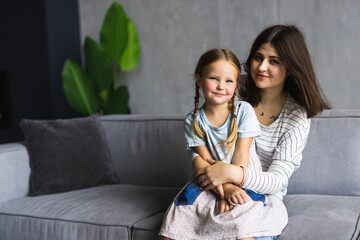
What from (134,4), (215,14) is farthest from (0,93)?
(215,14)

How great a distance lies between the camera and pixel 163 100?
3.54 metres

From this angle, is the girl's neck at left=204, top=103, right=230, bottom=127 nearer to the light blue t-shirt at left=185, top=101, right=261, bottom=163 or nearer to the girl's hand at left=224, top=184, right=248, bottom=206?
the light blue t-shirt at left=185, top=101, right=261, bottom=163

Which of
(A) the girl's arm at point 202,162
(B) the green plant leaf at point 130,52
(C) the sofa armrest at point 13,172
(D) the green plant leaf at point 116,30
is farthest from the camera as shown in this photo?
(B) the green plant leaf at point 130,52

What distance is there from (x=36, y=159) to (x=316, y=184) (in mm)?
1538

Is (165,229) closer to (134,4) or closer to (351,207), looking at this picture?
(351,207)

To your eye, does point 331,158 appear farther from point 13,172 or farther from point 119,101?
point 119,101

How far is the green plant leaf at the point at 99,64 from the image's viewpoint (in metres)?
3.43

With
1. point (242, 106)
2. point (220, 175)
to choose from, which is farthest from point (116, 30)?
point (220, 175)

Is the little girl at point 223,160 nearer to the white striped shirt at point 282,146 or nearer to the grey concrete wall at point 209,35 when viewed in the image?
the white striped shirt at point 282,146

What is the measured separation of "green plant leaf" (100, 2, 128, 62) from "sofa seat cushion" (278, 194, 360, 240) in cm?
201

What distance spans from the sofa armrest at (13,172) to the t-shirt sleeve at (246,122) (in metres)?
1.37

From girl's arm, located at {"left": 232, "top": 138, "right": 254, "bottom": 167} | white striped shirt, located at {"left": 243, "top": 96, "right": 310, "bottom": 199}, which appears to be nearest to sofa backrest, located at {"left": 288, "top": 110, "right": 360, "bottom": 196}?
white striped shirt, located at {"left": 243, "top": 96, "right": 310, "bottom": 199}

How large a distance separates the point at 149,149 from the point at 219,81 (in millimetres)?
971

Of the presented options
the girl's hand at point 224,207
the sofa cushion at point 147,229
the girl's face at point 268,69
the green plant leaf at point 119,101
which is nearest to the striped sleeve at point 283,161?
the girl's hand at point 224,207
